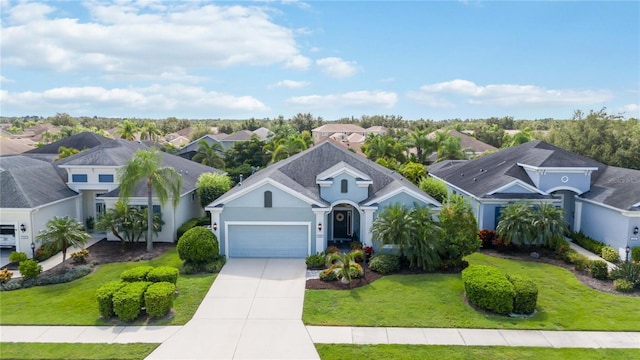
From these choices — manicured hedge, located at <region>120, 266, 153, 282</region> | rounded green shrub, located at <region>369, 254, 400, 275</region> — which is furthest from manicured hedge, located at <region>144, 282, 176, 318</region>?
rounded green shrub, located at <region>369, 254, 400, 275</region>

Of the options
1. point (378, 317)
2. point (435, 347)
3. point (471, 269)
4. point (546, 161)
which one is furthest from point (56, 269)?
point (546, 161)

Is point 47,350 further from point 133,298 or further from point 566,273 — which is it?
point 566,273

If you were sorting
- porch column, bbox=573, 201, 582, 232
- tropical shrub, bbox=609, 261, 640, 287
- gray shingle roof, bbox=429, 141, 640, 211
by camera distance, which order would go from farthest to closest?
porch column, bbox=573, 201, 582, 232 < gray shingle roof, bbox=429, 141, 640, 211 < tropical shrub, bbox=609, 261, 640, 287

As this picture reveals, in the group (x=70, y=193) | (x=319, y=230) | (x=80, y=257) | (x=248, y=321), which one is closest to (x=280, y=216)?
(x=319, y=230)

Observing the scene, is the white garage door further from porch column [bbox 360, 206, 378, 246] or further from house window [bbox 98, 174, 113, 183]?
house window [bbox 98, 174, 113, 183]

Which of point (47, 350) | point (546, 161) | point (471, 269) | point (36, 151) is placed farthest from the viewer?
point (36, 151)

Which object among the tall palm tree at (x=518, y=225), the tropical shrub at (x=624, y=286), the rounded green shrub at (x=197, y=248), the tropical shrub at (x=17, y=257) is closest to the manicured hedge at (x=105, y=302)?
the rounded green shrub at (x=197, y=248)

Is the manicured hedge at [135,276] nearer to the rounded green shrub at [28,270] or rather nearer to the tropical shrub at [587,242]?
the rounded green shrub at [28,270]
